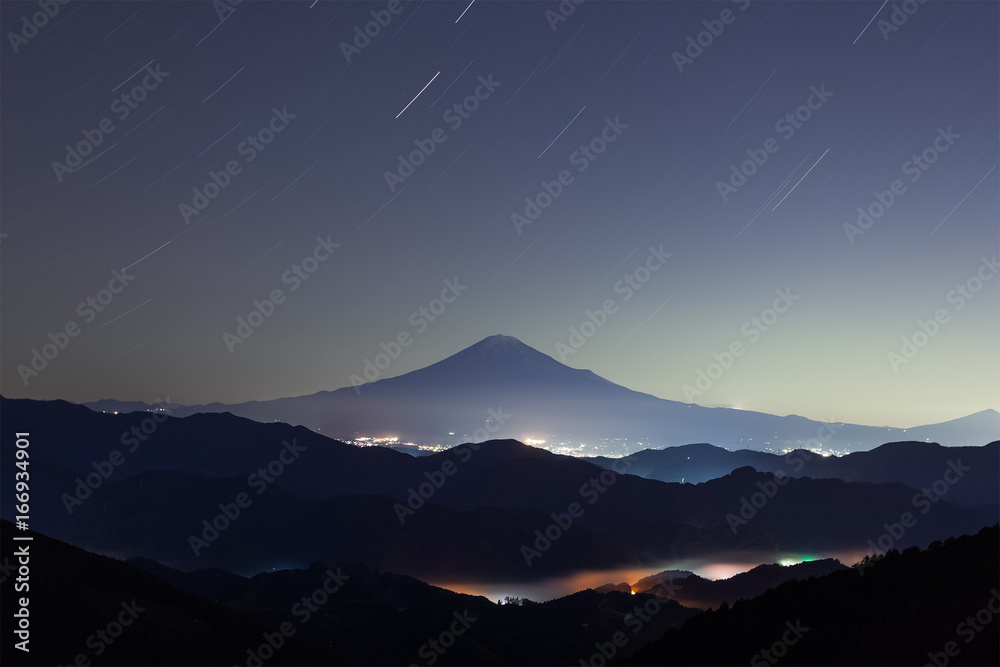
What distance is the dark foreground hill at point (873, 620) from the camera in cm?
1947

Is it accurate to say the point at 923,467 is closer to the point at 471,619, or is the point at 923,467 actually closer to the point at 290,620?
the point at 471,619

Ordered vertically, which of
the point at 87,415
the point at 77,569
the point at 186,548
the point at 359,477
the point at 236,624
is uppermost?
the point at 87,415

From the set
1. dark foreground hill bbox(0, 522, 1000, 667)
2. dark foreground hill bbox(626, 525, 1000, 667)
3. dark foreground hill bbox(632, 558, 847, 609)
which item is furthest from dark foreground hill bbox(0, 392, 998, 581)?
dark foreground hill bbox(626, 525, 1000, 667)

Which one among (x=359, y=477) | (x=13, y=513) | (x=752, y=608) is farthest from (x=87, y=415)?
(x=752, y=608)

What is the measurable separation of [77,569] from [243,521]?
247 feet

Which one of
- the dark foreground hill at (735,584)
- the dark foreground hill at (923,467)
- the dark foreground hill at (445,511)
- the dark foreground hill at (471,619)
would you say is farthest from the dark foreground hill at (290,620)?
the dark foreground hill at (923,467)

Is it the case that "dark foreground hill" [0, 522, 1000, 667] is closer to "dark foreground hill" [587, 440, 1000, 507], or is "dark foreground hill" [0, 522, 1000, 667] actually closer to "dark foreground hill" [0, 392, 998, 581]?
"dark foreground hill" [0, 392, 998, 581]

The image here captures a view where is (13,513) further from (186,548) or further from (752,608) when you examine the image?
(752,608)

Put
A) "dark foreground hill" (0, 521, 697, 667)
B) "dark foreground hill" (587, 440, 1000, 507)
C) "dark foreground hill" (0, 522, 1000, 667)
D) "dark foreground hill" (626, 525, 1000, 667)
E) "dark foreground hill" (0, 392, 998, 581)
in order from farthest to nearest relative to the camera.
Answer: "dark foreground hill" (587, 440, 1000, 507)
"dark foreground hill" (0, 392, 998, 581)
"dark foreground hill" (0, 521, 697, 667)
"dark foreground hill" (0, 522, 1000, 667)
"dark foreground hill" (626, 525, 1000, 667)

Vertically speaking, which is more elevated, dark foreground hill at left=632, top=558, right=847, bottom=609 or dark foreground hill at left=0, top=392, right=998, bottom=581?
dark foreground hill at left=0, top=392, right=998, bottom=581

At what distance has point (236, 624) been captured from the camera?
47.5m

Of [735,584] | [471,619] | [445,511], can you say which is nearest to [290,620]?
Result: [471,619]

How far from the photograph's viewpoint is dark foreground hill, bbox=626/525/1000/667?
19469 millimetres

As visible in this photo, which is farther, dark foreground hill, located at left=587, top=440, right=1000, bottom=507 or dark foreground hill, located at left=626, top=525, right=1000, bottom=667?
dark foreground hill, located at left=587, top=440, right=1000, bottom=507
